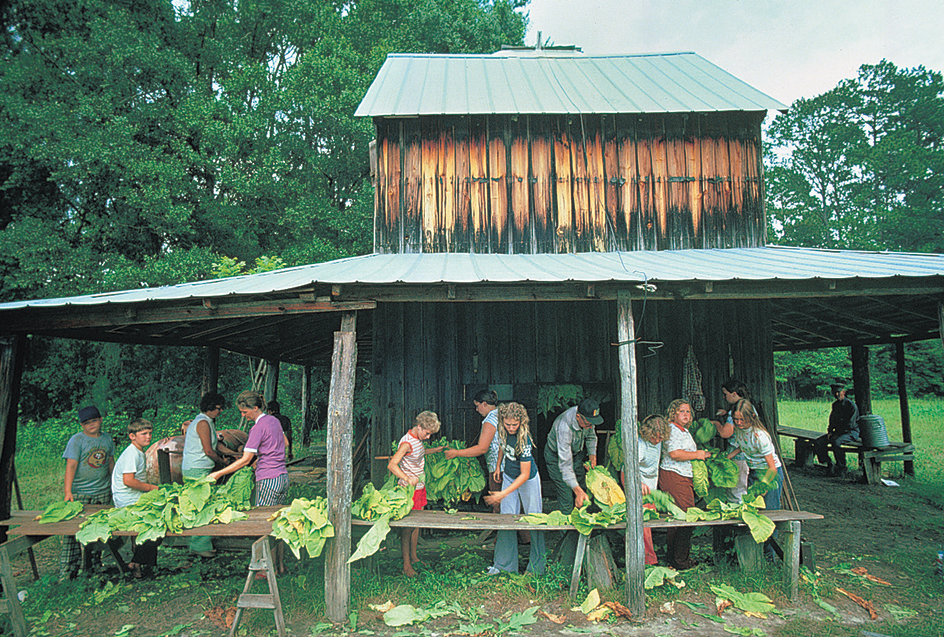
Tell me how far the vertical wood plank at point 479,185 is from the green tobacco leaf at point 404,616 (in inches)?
215

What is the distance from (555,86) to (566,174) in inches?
95.0

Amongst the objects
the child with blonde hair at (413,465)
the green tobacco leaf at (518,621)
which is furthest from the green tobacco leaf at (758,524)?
the child with blonde hair at (413,465)

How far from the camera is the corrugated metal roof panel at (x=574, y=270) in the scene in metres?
5.62

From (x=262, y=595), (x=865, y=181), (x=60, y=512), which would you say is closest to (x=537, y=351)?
(x=262, y=595)

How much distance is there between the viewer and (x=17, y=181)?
58.7ft

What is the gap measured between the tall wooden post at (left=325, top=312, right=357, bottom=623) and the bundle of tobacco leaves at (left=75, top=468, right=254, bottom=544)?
3.56ft

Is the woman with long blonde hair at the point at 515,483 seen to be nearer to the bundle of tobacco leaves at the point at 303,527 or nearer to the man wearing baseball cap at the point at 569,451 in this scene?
the man wearing baseball cap at the point at 569,451

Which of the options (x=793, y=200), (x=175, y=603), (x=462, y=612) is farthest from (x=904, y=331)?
(x=793, y=200)

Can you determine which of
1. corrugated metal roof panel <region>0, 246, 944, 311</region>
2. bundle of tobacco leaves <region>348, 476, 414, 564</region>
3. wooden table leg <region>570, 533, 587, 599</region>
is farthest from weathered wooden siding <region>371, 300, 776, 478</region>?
wooden table leg <region>570, 533, 587, 599</region>

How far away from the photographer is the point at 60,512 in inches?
230

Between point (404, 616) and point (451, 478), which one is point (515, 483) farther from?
point (404, 616)

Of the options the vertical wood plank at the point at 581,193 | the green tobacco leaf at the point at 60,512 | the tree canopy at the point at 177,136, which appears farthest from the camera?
the tree canopy at the point at 177,136

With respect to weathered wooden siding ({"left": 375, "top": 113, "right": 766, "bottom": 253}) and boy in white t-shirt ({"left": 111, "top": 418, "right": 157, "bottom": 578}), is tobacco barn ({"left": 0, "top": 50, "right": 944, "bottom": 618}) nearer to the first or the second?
weathered wooden siding ({"left": 375, "top": 113, "right": 766, "bottom": 253})

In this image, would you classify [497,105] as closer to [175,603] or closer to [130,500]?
[130,500]
